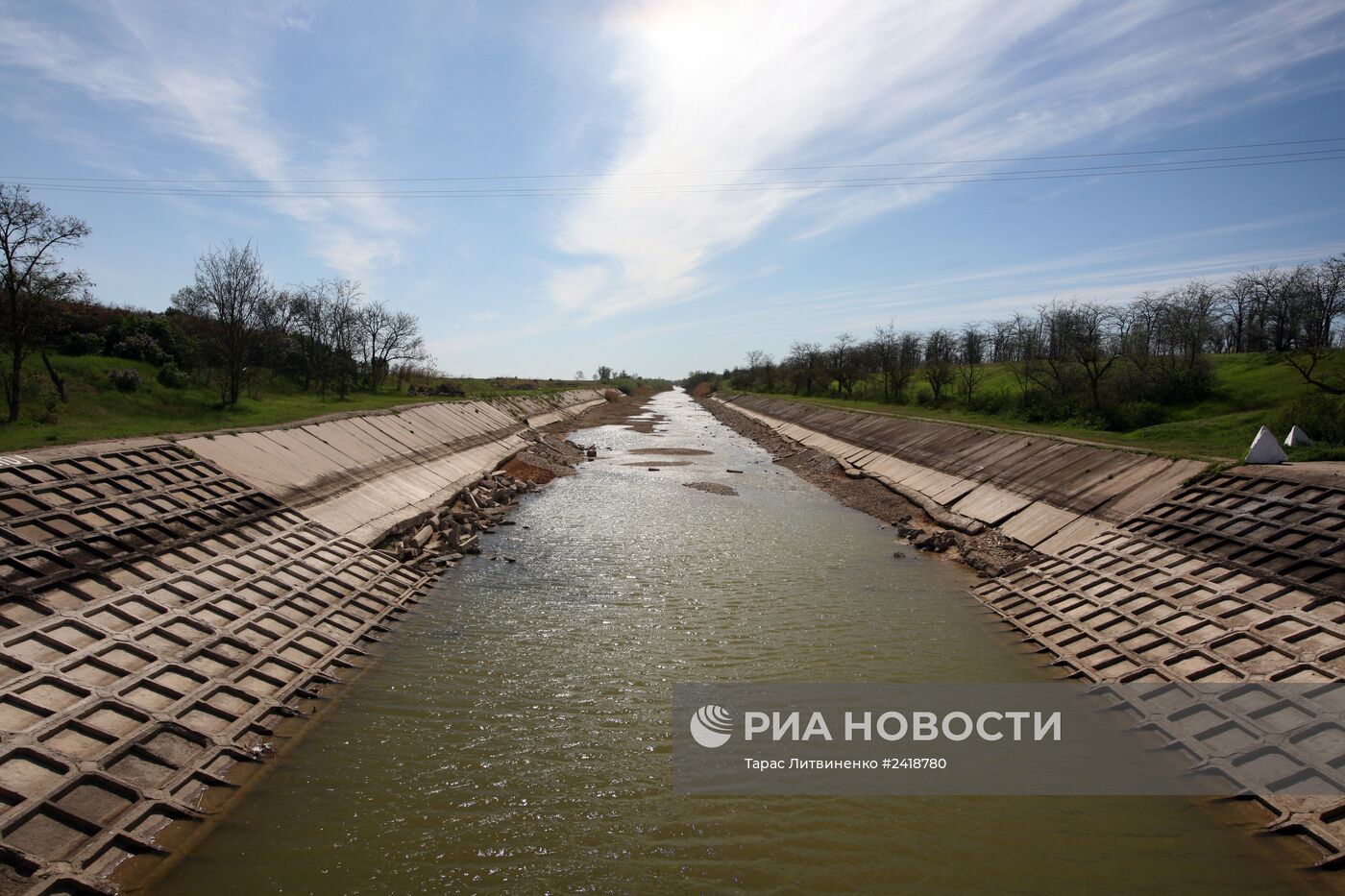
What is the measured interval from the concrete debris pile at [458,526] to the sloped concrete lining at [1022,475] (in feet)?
53.5

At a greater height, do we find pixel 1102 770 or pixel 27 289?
pixel 27 289

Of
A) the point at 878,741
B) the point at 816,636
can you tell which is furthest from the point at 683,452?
the point at 878,741

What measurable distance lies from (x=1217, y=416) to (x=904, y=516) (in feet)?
56.8

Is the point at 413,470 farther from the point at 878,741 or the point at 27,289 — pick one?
→ the point at 878,741

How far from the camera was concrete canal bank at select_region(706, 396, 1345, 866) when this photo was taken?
851 centimetres

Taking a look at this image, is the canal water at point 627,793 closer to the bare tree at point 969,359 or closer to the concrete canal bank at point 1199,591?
the concrete canal bank at point 1199,591

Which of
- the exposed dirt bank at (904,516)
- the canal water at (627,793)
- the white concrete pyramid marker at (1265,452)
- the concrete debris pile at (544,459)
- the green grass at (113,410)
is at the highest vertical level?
the green grass at (113,410)

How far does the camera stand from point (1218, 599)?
11641mm

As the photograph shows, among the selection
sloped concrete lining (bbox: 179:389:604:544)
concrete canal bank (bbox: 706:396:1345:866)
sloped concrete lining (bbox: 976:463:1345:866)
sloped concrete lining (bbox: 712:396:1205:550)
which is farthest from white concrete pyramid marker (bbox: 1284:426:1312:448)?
sloped concrete lining (bbox: 179:389:604:544)

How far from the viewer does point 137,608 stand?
1046cm

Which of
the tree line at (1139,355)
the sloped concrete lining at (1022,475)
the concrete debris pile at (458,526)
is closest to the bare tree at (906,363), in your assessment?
the tree line at (1139,355)

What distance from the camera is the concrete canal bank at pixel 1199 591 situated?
27.9 feet

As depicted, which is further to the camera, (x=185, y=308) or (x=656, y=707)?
(x=185, y=308)

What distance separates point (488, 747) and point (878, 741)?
5.70 meters
